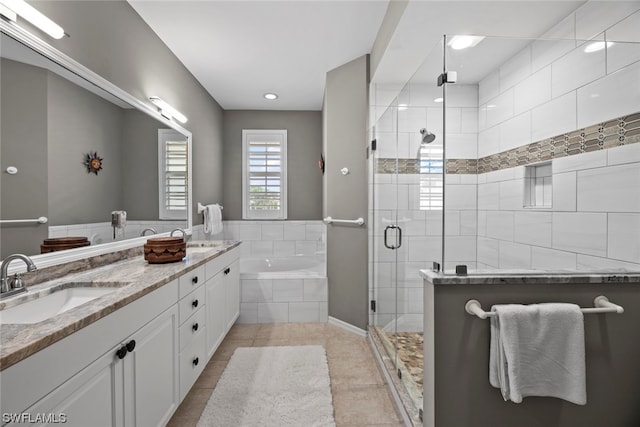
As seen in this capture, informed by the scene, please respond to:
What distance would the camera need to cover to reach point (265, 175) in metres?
4.45

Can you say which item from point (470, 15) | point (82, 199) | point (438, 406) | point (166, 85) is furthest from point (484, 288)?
point (166, 85)

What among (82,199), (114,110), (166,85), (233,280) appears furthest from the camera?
(233,280)

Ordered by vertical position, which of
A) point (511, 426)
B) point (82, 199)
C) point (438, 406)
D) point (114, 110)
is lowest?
point (511, 426)

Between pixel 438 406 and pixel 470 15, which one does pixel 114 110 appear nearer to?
pixel 470 15

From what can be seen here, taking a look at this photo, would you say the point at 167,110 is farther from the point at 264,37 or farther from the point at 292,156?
the point at 292,156

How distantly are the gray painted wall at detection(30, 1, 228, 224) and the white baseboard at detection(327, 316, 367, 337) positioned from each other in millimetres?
1779

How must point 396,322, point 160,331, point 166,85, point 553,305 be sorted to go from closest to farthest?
1. point 553,305
2. point 160,331
3. point 396,322
4. point 166,85

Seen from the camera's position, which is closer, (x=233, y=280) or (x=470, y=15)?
(x=470, y=15)

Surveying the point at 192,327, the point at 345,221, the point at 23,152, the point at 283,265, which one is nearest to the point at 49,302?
the point at 23,152

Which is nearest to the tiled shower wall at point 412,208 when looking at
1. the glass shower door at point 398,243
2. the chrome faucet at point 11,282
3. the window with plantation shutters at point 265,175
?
the glass shower door at point 398,243

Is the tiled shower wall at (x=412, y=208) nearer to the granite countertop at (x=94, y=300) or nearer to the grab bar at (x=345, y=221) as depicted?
the grab bar at (x=345, y=221)

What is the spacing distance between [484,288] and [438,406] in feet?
1.80

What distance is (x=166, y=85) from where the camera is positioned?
2.66 m

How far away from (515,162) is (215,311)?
7.49ft
